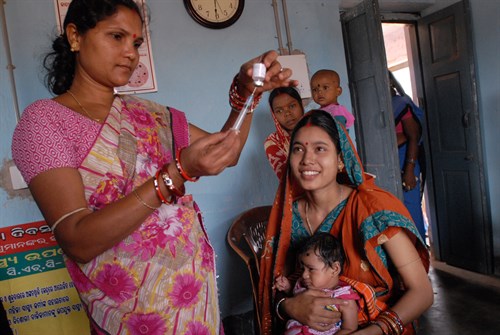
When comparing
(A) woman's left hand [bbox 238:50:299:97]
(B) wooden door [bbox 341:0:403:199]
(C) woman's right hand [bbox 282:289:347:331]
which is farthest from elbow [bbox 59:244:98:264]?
(B) wooden door [bbox 341:0:403:199]

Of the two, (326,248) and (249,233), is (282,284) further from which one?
(249,233)

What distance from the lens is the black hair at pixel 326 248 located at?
1519 millimetres

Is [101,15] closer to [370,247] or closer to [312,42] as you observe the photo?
[370,247]

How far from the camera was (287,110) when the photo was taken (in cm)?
283

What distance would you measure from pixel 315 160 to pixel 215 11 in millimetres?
1698

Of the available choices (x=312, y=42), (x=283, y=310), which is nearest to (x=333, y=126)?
(x=283, y=310)

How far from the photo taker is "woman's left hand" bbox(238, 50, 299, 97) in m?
1.05

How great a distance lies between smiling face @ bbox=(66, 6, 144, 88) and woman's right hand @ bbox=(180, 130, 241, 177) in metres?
0.34

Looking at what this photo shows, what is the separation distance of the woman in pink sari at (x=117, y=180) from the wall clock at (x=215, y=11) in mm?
1894

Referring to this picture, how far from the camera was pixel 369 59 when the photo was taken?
3.36 metres

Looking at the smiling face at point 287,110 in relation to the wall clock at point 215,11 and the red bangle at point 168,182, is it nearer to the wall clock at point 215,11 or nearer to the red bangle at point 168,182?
the wall clock at point 215,11

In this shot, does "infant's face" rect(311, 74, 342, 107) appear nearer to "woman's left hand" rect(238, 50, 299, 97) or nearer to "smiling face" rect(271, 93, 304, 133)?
"smiling face" rect(271, 93, 304, 133)

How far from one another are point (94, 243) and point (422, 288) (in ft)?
3.76

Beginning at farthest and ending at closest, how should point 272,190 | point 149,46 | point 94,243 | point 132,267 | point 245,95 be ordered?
point 272,190, point 149,46, point 245,95, point 132,267, point 94,243
